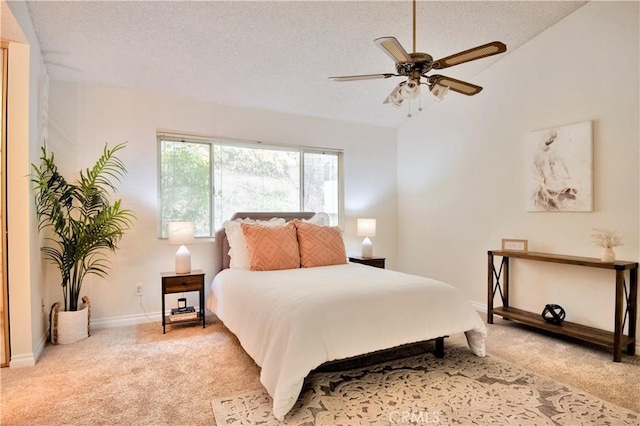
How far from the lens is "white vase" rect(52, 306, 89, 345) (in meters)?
3.16

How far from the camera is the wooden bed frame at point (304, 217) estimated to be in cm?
282

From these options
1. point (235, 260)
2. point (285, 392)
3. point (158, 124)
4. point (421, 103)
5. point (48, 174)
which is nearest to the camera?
point (285, 392)

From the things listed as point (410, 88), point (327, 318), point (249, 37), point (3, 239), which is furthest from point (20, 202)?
point (410, 88)

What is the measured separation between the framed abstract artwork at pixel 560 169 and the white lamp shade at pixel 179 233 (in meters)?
3.60

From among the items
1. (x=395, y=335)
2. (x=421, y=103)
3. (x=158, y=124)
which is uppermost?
(x=421, y=103)

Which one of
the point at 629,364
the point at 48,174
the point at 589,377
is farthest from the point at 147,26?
the point at 629,364

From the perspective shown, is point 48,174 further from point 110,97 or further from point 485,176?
point 485,176

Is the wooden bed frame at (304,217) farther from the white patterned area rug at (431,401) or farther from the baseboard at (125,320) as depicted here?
the baseboard at (125,320)

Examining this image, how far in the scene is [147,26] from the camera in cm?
292

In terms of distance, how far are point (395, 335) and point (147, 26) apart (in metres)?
3.09

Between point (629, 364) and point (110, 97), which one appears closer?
point (629, 364)

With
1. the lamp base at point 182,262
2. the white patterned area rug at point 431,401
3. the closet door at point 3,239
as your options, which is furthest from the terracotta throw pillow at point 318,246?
the closet door at point 3,239

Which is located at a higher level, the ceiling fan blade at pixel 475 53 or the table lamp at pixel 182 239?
the ceiling fan blade at pixel 475 53

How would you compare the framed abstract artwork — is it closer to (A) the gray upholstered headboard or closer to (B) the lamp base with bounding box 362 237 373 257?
(B) the lamp base with bounding box 362 237 373 257
